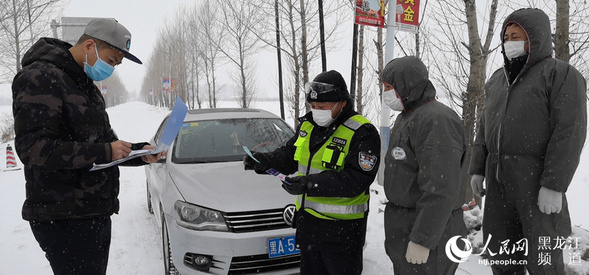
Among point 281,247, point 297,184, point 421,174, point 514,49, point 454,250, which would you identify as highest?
point 514,49

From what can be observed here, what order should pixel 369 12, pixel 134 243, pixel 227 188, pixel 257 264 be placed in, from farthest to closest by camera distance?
1. pixel 369 12
2. pixel 134 243
3. pixel 227 188
4. pixel 257 264

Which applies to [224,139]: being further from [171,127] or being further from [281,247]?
[171,127]

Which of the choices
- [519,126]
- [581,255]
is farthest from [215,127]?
[581,255]

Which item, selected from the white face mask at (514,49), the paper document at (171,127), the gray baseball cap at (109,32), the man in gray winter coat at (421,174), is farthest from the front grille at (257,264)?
the white face mask at (514,49)

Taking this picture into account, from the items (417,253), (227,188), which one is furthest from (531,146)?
(227,188)

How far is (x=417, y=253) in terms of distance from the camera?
5.83 feet

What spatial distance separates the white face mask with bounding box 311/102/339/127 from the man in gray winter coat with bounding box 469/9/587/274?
105 cm

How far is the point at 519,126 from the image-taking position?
6.99 ft

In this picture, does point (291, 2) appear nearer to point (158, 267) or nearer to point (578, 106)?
point (158, 267)

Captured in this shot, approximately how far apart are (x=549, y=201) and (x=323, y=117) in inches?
51.9

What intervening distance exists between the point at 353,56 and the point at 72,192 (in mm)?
5624

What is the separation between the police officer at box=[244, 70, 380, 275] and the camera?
6.76 feet

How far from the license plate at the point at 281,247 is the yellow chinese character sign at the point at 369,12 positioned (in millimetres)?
3561

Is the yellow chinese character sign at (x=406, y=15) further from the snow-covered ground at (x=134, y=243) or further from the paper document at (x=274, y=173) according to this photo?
the paper document at (x=274, y=173)
